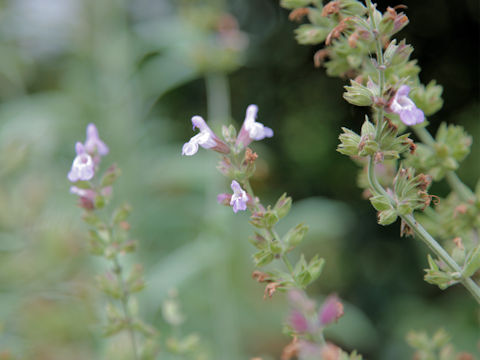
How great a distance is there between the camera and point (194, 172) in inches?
85.4

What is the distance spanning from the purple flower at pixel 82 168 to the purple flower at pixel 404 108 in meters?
0.32

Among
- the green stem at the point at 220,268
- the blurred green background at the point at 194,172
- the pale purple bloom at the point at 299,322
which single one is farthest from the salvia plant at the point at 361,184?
the green stem at the point at 220,268

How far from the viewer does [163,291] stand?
1706 millimetres

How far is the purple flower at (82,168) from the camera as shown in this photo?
22.7 inches

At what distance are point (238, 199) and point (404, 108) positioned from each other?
174 mm

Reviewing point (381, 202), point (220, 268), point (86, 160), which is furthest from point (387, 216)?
point (220, 268)

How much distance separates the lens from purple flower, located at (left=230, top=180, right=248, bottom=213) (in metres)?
0.48

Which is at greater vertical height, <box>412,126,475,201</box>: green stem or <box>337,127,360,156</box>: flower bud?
<box>337,127,360,156</box>: flower bud

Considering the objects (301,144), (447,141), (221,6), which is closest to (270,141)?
(301,144)

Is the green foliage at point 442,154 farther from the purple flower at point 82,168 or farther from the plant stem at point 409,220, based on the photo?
the purple flower at point 82,168

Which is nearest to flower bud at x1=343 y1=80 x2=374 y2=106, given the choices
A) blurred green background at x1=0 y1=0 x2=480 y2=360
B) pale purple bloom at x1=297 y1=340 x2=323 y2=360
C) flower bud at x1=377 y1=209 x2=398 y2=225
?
flower bud at x1=377 y1=209 x2=398 y2=225

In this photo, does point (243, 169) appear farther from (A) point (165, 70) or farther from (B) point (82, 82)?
(B) point (82, 82)

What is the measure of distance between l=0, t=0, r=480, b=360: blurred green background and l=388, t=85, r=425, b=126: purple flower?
1.55 ft

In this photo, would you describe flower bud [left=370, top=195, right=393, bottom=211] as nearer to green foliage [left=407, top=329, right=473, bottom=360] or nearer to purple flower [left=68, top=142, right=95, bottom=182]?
green foliage [left=407, top=329, right=473, bottom=360]
